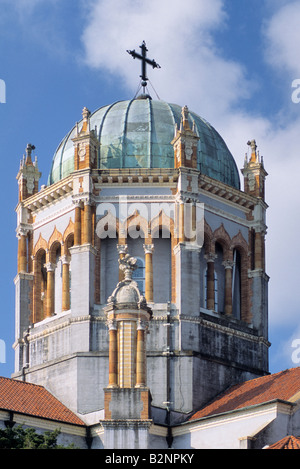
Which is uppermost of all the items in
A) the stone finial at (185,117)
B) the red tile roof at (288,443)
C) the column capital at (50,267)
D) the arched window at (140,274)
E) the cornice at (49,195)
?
the stone finial at (185,117)

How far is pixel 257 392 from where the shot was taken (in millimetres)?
53625

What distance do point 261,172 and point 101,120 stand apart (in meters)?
8.04

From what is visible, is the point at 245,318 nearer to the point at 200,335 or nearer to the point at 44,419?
the point at 200,335

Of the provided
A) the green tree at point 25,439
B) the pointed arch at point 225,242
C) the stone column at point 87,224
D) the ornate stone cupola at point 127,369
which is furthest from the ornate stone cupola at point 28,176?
the green tree at point 25,439

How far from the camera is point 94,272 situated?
192ft

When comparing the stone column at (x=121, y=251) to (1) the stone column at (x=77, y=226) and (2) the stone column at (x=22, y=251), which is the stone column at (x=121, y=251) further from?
(2) the stone column at (x=22, y=251)

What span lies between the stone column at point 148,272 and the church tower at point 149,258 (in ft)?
0.20

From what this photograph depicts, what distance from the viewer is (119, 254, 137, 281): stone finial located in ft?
177

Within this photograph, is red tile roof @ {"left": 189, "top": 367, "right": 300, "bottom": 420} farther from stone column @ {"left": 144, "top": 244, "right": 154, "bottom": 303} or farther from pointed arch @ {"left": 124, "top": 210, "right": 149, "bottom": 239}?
pointed arch @ {"left": 124, "top": 210, "right": 149, "bottom": 239}

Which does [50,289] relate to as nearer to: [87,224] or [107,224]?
[87,224]

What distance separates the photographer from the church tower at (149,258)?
5641 centimetres
